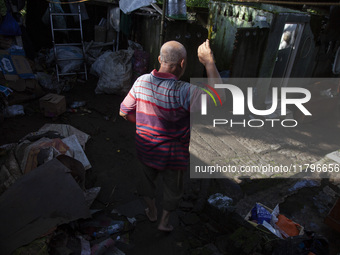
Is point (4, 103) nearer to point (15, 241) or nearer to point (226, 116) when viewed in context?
point (15, 241)

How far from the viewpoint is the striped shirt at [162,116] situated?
7.74 ft

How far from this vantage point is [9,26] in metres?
6.14

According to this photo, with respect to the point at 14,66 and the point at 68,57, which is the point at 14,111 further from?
the point at 68,57

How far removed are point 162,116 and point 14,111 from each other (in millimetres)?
4295

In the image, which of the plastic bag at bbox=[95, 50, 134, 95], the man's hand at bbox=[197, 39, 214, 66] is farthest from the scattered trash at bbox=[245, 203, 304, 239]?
the plastic bag at bbox=[95, 50, 134, 95]

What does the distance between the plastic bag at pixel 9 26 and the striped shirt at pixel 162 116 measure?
5.28 metres

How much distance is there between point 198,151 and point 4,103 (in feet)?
13.4

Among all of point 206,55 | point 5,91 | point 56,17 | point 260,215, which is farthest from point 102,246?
point 56,17

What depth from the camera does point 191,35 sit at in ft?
20.7

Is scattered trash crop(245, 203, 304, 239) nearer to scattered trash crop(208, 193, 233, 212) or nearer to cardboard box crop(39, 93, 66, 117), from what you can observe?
scattered trash crop(208, 193, 233, 212)

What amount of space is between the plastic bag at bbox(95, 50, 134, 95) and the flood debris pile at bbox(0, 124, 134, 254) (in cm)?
328

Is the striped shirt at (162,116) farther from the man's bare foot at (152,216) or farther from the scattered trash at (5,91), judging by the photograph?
the scattered trash at (5,91)

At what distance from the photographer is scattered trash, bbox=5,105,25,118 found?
525 centimetres

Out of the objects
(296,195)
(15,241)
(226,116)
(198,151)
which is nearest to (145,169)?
(15,241)
